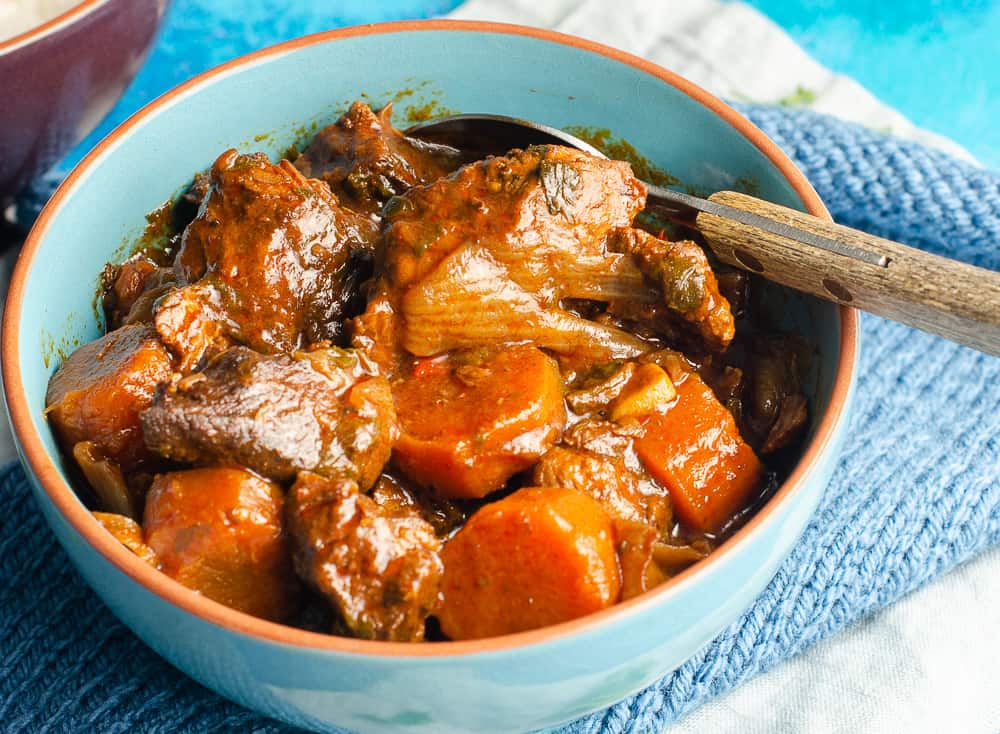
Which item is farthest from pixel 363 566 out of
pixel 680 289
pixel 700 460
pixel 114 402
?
pixel 680 289

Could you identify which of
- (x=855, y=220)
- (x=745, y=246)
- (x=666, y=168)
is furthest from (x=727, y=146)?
(x=855, y=220)

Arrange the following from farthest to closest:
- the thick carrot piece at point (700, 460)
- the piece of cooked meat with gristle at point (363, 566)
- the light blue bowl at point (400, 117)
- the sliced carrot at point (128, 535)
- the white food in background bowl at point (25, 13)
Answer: the white food in background bowl at point (25, 13) → the thick carrot piece at point (700, 460) → the sliced carrot at point (128, 535) → the piece of cooked meat with gristle at point (363, 566) → the light blue bowl at point (400, 117)

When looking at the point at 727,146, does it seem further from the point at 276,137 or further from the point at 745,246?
the point at 276,137

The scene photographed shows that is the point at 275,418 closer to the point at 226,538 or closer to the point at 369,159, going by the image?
the point at 226,538

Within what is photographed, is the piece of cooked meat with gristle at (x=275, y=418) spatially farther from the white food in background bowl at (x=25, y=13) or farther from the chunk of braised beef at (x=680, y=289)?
the white food in background bowl at (x=25, y=13)

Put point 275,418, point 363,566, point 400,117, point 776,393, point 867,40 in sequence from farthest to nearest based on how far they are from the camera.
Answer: point 867,40, point 400,117, point 776,393, point 275,418, point 363,566

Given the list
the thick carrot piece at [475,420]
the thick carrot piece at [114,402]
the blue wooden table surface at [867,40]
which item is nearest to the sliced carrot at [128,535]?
the thick carrot piece at [114,402]
